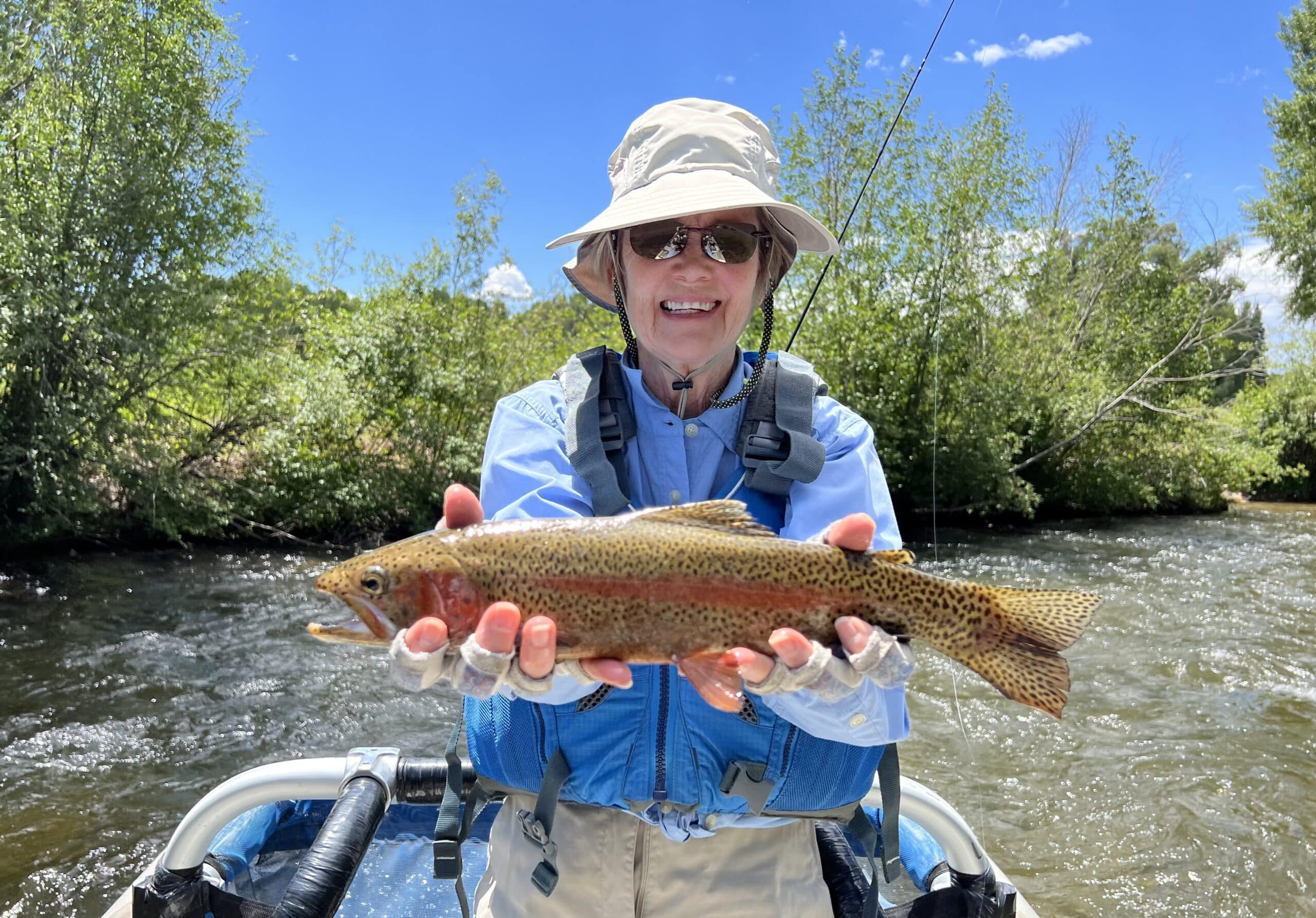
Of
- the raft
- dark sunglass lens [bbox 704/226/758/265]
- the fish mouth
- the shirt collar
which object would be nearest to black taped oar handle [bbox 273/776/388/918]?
the raft

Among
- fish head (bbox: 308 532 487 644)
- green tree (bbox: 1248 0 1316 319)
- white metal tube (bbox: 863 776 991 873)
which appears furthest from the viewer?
green tree (bbox: 1248 0 1316 319)

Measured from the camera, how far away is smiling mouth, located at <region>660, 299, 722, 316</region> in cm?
285

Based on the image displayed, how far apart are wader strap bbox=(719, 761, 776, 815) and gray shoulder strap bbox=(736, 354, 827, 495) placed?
2.84ft

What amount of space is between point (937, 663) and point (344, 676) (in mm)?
8350

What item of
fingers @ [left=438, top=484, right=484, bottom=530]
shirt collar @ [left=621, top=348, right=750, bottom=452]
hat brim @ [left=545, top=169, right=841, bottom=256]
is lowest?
fingers @ [left=438, top=484, right=484, bottom=530]

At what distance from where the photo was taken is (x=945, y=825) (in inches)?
130

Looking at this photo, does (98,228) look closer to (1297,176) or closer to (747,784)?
(747,784)

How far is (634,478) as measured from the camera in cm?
296

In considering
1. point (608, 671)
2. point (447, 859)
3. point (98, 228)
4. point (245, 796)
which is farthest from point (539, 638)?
point (98, 228)

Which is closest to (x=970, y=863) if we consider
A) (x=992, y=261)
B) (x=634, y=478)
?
(x=634, y=478)

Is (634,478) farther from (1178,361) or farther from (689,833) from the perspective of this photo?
(1178,361)

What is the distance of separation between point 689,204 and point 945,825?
2509mm

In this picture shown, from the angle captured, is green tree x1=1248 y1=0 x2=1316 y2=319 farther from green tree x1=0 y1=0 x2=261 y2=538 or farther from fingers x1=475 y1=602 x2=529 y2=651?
fingers x1=475 y1=602 x2=529 y2=651

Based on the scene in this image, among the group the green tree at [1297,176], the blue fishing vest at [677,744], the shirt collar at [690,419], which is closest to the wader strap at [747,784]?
the blue fishing vest at [677,744]
